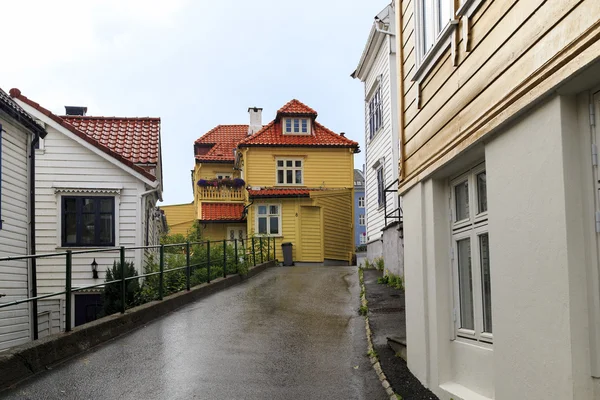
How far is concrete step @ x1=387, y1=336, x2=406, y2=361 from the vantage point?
7.62 meters

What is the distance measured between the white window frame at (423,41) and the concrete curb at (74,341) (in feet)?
17.3

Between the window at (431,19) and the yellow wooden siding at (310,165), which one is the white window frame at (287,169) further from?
the window at (431,19)

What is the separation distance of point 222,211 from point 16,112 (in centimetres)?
1826

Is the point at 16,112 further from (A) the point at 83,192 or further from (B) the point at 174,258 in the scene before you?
(A) the point at 83,192

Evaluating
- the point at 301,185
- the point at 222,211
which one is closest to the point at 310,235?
the point at 301,185

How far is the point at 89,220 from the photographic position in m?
17.8

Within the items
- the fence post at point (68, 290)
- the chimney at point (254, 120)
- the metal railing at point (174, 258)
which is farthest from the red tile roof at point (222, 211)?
the fence post at point (68, 290)

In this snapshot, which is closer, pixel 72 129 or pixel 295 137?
pixel 72 129

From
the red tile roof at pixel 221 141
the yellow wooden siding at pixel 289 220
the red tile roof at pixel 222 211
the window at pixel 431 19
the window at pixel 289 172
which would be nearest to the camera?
the window at pixel 431 19

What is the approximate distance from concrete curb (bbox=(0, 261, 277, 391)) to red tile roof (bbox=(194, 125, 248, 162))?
Result: 27.3 metres

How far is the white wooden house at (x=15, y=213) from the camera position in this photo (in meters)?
12.6

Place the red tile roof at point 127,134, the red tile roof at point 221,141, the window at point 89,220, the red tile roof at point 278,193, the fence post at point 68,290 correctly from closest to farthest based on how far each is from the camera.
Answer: the fence post at point 68,290 < the window at point 89,220 < the red tile roof at point 127,134 < the red tile roof at point 278,193 < the red tile roof at point 221,141

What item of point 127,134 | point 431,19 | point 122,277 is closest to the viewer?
point 431,19

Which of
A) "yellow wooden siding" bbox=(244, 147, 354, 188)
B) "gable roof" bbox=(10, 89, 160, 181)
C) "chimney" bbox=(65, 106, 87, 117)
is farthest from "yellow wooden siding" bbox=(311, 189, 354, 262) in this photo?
"gable roof" bbox=(10, 89, 160, 181)
